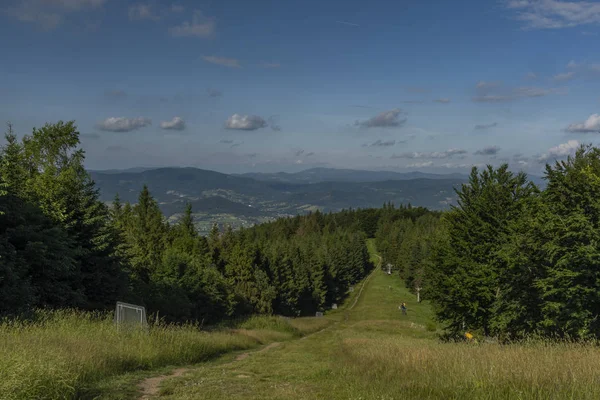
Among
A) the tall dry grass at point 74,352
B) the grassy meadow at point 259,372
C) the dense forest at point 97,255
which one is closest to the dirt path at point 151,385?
the grassy meadow at point 259,372

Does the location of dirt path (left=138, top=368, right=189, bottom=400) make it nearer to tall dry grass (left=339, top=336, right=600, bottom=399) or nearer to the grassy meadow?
the grassy meadow

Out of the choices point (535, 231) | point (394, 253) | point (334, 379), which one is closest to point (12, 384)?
point (334, 379)

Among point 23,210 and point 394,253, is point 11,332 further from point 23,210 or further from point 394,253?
point 394,253

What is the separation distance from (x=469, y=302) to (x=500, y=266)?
321 cm

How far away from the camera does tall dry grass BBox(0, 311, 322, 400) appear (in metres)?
6.95

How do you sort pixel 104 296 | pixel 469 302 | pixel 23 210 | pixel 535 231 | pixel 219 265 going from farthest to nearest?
1. pixel 219 265
2. pixel 469 302
3. pixel 104 296
4. pixel 535 231
5. pixel 23 210

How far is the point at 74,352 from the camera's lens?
31.2 feet

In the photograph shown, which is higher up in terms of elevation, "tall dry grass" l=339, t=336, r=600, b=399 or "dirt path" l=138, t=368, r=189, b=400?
"tall dry grass" l=339, t=336, r=600, b=399

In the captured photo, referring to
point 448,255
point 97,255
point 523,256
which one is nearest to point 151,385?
point 97,255

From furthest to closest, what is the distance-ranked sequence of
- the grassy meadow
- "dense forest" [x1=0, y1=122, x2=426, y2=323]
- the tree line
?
"dense forest" [x1=0, y1=122, x2=426, y2=323] → the tree line → the grassy meadow

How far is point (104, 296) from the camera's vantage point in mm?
25172

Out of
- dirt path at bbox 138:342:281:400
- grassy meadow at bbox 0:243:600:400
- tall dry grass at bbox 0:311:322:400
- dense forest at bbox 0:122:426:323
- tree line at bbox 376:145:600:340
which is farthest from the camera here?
dense forest at bbox 0:122:426:323

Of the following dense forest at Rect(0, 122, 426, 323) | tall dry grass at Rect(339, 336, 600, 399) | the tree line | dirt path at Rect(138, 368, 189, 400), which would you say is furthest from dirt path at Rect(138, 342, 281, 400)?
the tree line

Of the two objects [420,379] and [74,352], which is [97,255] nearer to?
[74,352]
